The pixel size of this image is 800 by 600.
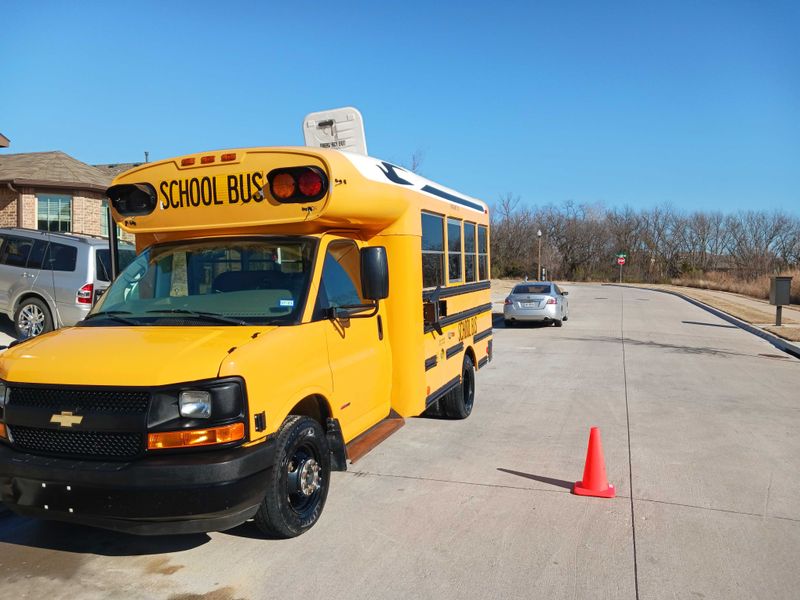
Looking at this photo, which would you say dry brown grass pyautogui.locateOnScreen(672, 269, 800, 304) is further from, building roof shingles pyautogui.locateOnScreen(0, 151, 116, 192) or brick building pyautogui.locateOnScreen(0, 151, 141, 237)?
building roof shingles pyautogui.locateOnScreen(0, 151, 116, 192)

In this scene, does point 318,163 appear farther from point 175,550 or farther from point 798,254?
point 798,254

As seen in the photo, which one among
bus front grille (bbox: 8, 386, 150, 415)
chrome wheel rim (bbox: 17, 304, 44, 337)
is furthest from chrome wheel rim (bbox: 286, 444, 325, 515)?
chrome wheel rim (bbox: 17, 304, 44, 337)

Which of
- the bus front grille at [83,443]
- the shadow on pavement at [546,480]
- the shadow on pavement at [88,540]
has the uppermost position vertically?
the bus front grille at [83,443]

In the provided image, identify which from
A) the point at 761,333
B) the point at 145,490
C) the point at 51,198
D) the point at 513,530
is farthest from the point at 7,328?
the point at 761,333

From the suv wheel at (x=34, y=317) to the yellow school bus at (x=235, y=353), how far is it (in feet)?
20.4

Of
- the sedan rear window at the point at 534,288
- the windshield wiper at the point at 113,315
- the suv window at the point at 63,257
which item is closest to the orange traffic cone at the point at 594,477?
the windshield wiper at the point at 113,315

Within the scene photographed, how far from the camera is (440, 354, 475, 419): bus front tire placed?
25.6 feet

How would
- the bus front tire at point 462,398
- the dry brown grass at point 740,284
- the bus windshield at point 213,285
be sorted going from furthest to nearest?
the dry brown grass at point 740,284, the bus front tire at point 462,398, the bus windshield at point 213,285

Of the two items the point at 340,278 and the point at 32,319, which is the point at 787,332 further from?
the point at 32,319

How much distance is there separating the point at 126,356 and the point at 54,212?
18171 mm

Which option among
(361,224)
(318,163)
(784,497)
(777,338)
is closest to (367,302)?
(361,224)

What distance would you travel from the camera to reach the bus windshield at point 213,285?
4434mm

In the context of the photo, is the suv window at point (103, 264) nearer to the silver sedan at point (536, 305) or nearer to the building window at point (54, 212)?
the building window at point (54, 212)

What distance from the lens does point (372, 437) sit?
208 inches
